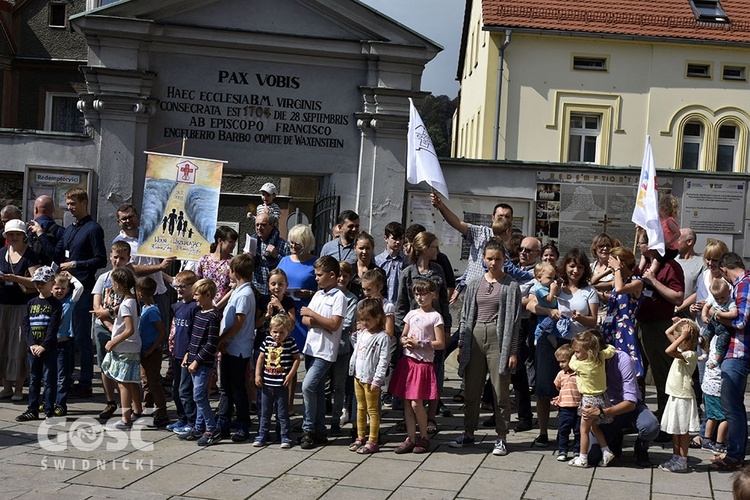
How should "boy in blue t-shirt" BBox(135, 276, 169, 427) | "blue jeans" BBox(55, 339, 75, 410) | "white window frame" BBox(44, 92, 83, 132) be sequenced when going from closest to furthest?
"boy in blue t-shirt" BBox(135, 276, 169, 427) → "blue jeans" BBox(55, 339, 75, 410) → "white window frame" BBox(44, 92, 83, 132)

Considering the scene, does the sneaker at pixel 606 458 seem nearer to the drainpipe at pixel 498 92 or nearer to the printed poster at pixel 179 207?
the printed poster at pixel 179 207

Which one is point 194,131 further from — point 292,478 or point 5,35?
point 5,35

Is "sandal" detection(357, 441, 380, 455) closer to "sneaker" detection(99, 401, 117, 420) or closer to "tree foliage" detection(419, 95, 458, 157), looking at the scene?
"sneaker" detection(99, 401, 117, 420)

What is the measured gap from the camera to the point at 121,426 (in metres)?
8.62

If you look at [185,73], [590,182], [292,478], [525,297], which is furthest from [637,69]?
[292,478]

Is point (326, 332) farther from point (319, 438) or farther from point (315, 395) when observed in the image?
point (319, 438)

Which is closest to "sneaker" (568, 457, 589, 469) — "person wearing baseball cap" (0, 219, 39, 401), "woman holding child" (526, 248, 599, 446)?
"woman holding child" (526, 248, 599, 446)

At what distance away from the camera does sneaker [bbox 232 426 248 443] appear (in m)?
8.29

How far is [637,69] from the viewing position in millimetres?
27516

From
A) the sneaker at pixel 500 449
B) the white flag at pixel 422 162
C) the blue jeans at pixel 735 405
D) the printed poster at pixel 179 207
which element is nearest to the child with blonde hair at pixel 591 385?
the sneaker at pixel 500 449

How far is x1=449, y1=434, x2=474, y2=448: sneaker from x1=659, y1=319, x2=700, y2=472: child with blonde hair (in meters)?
1.58

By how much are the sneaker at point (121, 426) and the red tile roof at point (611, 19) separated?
813 inches

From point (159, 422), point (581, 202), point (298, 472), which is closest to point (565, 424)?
point (298, 472)

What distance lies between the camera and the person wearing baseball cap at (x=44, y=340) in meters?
9.07
